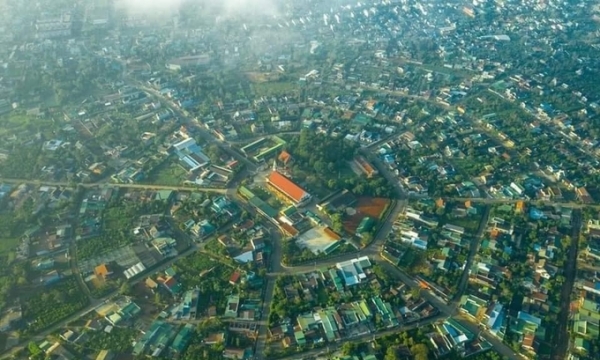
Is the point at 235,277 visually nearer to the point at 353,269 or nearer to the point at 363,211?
the point at 353,269

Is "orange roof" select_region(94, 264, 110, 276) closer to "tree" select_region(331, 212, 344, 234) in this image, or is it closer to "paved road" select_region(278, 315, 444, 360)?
"paved road" select_region(278, 315, 444, 360)

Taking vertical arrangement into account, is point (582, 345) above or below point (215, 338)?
above

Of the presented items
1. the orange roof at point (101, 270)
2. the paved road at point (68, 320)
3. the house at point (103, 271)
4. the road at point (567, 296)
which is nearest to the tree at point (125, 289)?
the paved road at point (68, 320)

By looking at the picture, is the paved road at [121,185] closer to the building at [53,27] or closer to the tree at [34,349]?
the tree at [34,349]

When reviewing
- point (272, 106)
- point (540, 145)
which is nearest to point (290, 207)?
point (272, 106)

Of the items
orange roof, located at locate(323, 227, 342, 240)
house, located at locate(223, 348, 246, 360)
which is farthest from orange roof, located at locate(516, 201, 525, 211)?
house, located at locate(223, 348, 246, 360)

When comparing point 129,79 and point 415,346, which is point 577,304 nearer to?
point 415,346

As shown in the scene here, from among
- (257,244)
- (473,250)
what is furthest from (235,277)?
(473,250)
